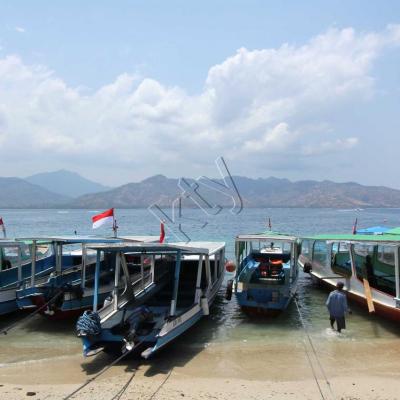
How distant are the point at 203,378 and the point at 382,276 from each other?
29.8 ft

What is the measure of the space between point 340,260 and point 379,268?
3.03 meters

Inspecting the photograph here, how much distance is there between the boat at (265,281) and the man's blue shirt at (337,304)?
1.82 metres

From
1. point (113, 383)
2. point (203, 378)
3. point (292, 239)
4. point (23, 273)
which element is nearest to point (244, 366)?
point (203, 378)

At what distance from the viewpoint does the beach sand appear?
9.04 meters

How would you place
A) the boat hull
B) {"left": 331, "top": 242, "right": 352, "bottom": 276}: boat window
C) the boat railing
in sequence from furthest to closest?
{"left": 331, "top": 242, "right": 352, "bottom": 276}: boat window → the boat hull → the boat railing

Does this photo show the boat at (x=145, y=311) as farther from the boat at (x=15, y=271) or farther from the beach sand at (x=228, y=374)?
the boat at (x=15, y=271)

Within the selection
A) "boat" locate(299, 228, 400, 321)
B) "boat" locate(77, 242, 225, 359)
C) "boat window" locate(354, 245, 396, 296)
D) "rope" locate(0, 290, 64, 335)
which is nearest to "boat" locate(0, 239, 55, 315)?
"rope" locate(0, 290, 64, 335)

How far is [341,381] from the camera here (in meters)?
9.63

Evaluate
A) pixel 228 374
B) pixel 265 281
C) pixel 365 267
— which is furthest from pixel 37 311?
pixel 365 267

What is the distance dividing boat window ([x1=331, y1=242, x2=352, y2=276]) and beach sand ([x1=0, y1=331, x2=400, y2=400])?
6640mm

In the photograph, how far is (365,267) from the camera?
→ 1639cm

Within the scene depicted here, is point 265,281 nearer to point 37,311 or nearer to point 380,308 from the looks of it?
point 380,308

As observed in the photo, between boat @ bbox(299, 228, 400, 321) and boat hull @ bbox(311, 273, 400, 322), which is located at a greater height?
boat @ bbox(299, 228, 400, 321)

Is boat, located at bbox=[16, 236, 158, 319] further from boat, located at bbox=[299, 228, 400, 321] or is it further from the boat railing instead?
boat, located at bbox=[299, 228, 400, 321]
